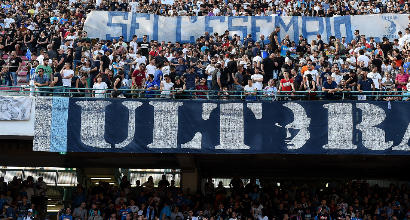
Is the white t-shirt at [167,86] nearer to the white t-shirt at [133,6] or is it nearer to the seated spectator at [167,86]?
the seated spectator at [167,86]

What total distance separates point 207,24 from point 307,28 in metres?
3.91

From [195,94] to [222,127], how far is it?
146 cm

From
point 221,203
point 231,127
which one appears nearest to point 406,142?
point 231,127

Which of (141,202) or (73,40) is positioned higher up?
(73,40)

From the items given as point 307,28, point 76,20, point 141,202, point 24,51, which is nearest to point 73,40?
point 24,51

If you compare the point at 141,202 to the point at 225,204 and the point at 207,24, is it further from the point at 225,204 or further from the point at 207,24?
the point at 207,24

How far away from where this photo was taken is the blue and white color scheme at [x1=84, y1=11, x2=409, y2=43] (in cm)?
3086

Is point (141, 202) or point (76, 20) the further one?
point (76, 20)

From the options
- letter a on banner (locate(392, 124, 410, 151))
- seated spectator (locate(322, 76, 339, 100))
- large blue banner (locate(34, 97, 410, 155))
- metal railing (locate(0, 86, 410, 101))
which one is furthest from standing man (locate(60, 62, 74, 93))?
letter a on banner (locate(392, 124, 410, 151))

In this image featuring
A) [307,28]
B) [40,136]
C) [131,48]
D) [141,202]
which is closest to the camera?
[40,136]

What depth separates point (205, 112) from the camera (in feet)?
79.5

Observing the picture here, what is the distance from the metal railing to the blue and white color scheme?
6.62 metres

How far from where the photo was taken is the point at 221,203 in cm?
2548

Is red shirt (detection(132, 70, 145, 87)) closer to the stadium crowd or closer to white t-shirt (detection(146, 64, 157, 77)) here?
white t-shirt (detection(146, 64, 157, 77))
